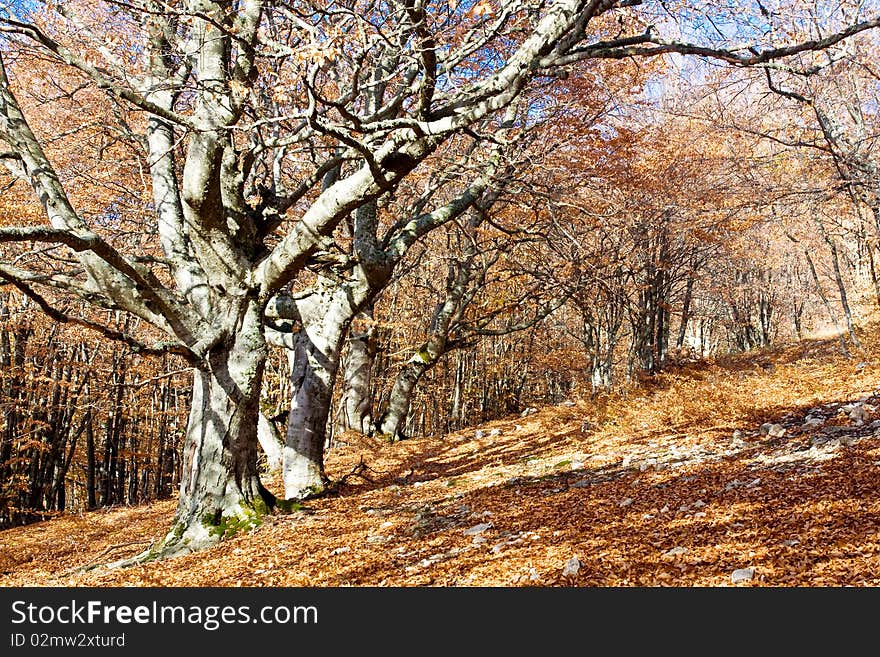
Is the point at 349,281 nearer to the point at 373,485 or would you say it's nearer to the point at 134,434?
the point at 373,485

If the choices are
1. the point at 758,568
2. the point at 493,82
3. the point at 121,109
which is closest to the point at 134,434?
the point at 121,109

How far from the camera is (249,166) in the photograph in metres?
7.25

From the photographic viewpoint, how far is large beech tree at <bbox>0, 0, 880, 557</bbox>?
5.19 meters

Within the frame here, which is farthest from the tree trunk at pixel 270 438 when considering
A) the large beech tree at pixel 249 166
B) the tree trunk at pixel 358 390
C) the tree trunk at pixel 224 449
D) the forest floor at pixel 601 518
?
the tree trunk at pixel 224 449

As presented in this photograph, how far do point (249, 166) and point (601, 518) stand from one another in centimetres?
571

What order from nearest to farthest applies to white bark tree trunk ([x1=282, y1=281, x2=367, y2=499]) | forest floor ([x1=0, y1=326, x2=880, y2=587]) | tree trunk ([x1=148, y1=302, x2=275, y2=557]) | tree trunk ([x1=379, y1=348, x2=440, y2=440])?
forest floor ([x1=0, y1=326, x2=880, y2=587]) < tree trunk ([x1=148, y1=302, x2=275, y2=557]) < white bark tree trunk ([x1=282, y1=281, x2=367, y2=499]) < tree trunk ([x1=379, y1=348, x2=440, y2=440])

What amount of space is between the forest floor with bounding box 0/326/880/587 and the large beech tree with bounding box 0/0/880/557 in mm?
1252

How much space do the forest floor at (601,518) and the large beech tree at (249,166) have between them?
1.25 m

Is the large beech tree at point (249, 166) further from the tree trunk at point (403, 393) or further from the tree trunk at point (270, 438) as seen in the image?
the tree trunk at point (403, 393)

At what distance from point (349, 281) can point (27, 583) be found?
5149 mm

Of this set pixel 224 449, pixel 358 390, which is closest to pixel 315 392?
pixel 224 449

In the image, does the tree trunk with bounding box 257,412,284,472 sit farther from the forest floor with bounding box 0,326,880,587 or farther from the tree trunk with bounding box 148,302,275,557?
the tree trunk with bounding box 148,302,275,557

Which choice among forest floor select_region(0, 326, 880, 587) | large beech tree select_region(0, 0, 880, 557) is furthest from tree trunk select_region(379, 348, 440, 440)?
large beech tree select_region(0, 0, 880, 557)

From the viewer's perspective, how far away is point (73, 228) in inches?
213
